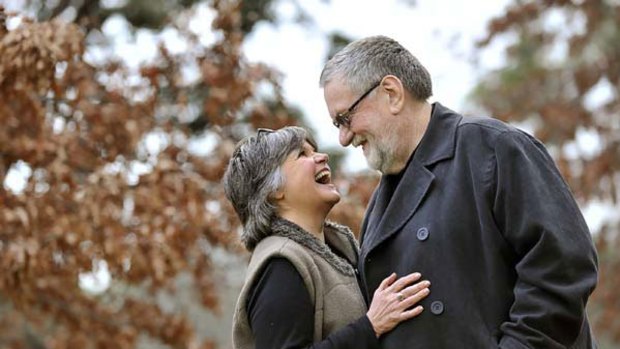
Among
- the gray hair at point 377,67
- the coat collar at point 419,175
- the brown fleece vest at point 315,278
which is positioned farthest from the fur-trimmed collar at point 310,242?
the gray hair at point 377,67

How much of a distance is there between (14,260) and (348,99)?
3838 millimetres

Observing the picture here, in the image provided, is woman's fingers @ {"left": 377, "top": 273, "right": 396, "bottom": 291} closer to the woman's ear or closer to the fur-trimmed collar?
the fur-trimmed collar

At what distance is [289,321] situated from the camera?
11.8ft

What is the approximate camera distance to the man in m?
3.36

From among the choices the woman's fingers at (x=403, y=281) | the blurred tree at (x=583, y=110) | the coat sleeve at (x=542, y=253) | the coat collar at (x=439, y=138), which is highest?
the blurred tree at (x=583, y=110)

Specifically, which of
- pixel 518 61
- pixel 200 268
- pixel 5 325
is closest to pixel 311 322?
pixel 200 268

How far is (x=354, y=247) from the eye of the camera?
13.8 ft

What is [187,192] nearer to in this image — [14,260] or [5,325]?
[14,260]

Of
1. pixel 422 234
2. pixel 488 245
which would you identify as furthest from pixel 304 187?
pixel 488 245

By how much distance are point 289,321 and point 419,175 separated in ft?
2.09

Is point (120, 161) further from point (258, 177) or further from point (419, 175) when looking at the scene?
point (419, 175)

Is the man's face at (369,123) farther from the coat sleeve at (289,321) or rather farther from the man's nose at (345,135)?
the coat sleeve at (289,321)

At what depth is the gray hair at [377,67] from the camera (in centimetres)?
379

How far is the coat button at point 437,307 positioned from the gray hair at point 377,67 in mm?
715
